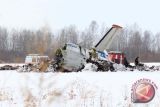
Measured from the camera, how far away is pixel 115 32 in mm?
37594

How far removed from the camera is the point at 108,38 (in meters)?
37.4

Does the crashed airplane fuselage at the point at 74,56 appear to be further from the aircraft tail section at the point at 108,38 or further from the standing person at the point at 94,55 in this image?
the aircraft tail section at the point at 108,38

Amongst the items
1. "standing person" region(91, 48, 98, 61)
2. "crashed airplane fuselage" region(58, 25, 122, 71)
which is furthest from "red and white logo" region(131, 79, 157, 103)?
"standing person" region(91, 48, 98, 61)

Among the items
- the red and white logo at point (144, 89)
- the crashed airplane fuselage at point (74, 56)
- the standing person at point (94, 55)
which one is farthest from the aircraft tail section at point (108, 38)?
the red and white logo at point (144, 89)

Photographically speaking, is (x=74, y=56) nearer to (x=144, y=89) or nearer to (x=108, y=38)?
(x=108, y=38)

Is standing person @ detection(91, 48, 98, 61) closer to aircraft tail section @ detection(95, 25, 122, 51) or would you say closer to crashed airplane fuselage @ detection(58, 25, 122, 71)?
crashed airplane fuselage @ detection(58, 25, 122, 71)

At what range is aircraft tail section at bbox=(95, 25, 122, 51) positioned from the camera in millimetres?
36719

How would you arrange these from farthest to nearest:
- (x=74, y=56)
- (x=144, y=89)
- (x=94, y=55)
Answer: (x=94, y=55), (x=74, y=56), (x=144, y=89)

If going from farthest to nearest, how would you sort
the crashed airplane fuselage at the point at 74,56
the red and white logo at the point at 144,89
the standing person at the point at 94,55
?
the standing person at the point at 94,55 → the crashed airplane fuselage at the point at 74,56 → the red and white logo at the point at 144,89

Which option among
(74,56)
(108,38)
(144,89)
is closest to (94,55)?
(74,56)

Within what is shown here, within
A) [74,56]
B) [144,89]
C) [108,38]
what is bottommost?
[144,89]

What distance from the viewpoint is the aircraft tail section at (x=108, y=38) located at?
36719mm

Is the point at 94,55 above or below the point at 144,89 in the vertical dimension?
above

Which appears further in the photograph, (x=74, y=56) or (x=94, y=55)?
(x=94, y=55)
